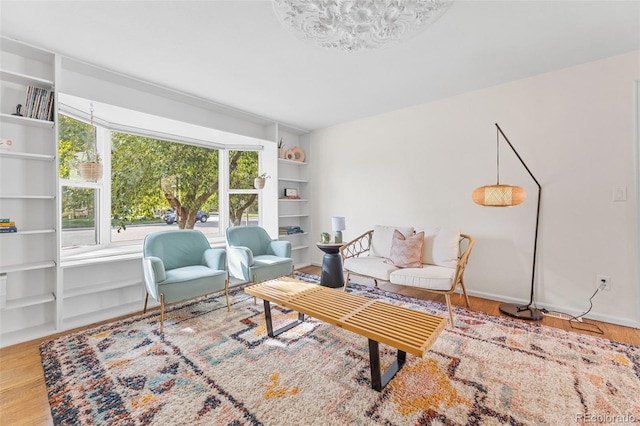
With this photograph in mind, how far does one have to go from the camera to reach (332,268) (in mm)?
3600

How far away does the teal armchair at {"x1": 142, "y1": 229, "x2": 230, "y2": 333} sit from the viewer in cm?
240

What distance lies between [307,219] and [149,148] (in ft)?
8.66

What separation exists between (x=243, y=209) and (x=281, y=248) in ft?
4.57

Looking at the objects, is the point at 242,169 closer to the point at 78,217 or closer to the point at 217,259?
the point at 217,259

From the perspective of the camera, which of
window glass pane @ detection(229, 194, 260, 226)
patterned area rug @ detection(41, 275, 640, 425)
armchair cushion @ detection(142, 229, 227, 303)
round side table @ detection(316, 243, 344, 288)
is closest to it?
patterned area rug @ detection(41, 275, 640, 425)

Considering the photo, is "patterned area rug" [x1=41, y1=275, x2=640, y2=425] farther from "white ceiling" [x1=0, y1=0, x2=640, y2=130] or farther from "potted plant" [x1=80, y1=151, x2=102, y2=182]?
"white ceiling" [x1=0, y1=0, x2=640, y2=130]

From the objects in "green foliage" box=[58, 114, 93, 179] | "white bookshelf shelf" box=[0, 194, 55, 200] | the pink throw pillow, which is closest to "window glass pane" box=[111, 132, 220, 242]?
"green foliage" box=[58, 114, 93, 179]

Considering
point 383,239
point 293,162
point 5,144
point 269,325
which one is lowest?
point 269,325

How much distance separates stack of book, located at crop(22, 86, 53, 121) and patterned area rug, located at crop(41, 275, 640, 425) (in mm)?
1903

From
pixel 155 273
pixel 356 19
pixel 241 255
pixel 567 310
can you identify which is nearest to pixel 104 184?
pixel 155 273

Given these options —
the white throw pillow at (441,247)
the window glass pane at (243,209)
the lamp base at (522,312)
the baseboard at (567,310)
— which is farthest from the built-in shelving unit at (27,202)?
the baseboard at (567,310)

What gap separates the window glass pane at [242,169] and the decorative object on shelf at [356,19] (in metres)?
2.70

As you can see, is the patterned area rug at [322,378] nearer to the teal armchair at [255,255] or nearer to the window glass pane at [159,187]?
the teal armchair at [255,255]

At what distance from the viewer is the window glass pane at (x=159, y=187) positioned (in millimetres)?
3436
